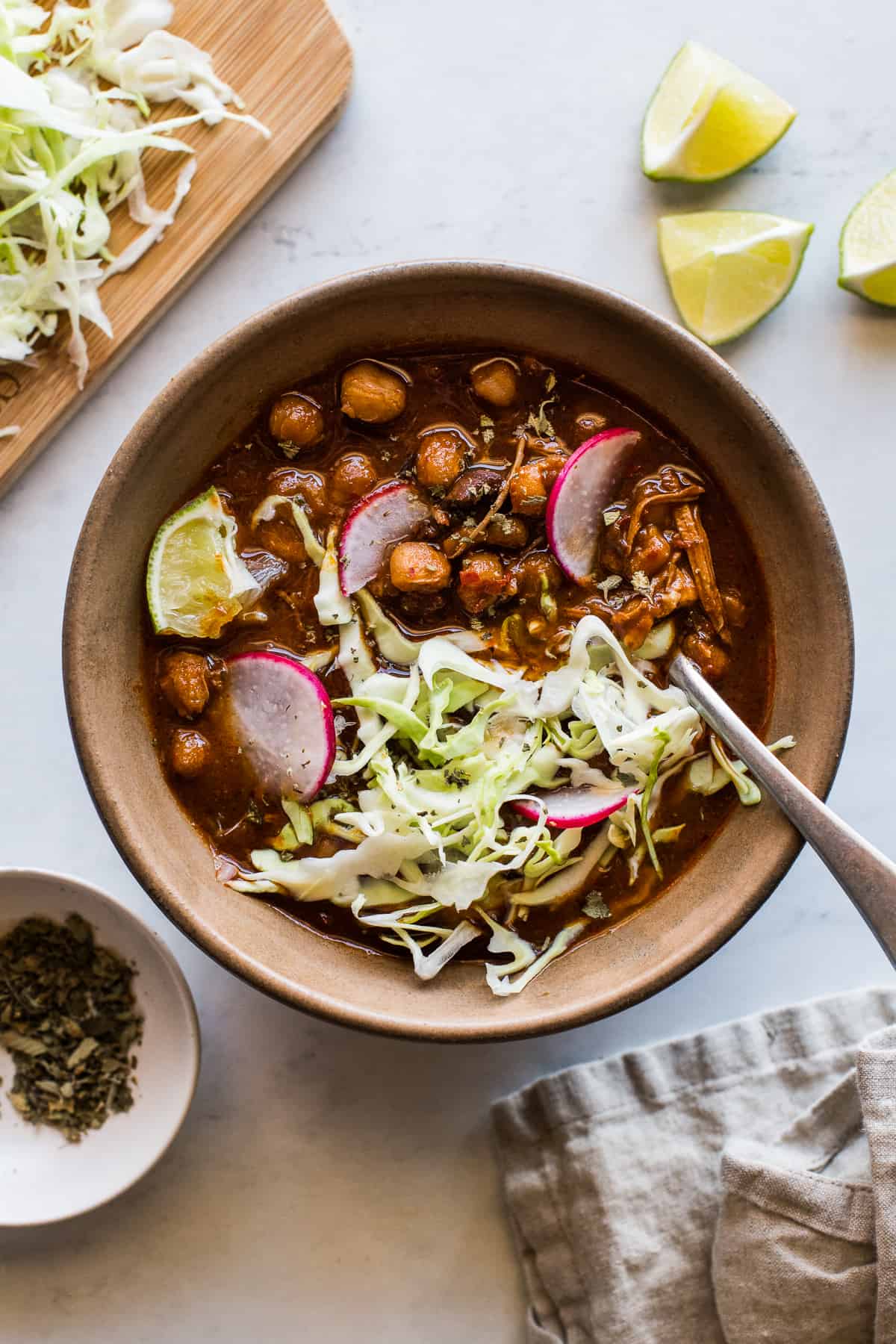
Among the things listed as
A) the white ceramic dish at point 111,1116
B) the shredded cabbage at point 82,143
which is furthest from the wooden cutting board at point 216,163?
the white ceramic dish at point 111,1116

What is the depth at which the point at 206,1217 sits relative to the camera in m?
3.03

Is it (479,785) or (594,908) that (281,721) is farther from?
(594,908)

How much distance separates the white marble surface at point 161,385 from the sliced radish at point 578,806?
2.09ft

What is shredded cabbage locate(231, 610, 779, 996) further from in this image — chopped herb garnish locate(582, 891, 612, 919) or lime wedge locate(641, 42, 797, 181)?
lime wedge locate(641, 42, 797, 181)

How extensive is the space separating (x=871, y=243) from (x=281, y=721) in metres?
1.87

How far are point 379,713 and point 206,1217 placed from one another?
1.49 meters

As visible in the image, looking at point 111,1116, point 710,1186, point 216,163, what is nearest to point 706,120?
point 216,163

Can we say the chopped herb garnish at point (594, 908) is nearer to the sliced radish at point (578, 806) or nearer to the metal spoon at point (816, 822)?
the sliced radish at point (578, 806)

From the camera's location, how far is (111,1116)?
9.49 ft

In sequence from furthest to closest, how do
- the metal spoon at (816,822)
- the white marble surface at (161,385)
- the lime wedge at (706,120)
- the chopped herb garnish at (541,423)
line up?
the white marble surface at (161,385)
the lime wedge at (706,120)
the chopped herb garnish at (541,423)
the metal spoon at (816,822)

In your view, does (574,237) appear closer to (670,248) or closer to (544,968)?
(670,248)

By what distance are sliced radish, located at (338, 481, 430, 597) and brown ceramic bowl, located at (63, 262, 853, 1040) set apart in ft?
1.19

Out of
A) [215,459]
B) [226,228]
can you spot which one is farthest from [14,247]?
[215,459]

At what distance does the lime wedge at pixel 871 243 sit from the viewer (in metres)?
2.87
